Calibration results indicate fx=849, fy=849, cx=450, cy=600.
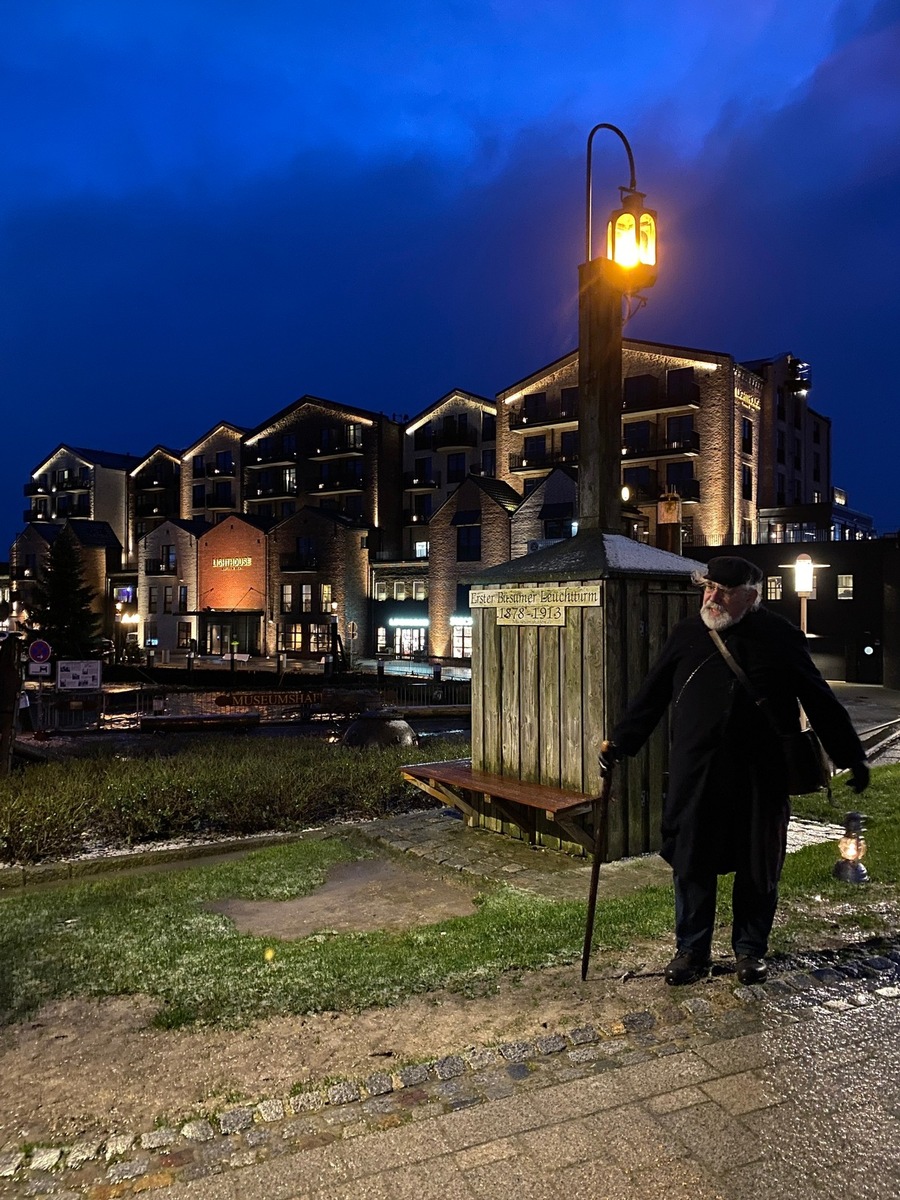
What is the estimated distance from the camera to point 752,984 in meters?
4.58

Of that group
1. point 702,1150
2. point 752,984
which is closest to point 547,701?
point 752,984

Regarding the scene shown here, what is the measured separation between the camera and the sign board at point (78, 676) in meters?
22.5

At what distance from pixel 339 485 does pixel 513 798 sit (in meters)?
51.8

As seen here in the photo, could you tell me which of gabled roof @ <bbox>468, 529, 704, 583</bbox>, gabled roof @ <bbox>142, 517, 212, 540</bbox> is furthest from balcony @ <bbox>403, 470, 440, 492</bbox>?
gabled roof @ <bbox>468, 529, 704, 583</bbox>

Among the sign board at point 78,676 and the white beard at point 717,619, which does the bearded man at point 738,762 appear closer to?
the white beard at point 717,619

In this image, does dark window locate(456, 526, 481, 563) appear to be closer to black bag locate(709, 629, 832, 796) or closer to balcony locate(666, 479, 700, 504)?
balcony locate(666, 479, 700, 504)

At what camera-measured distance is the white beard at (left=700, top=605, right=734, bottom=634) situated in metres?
4.63

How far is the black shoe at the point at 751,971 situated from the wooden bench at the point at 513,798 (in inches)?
87.1

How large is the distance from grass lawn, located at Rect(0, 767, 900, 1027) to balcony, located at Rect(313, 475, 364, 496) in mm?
50902

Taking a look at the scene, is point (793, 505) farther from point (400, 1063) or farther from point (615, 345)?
point (400, 1063)

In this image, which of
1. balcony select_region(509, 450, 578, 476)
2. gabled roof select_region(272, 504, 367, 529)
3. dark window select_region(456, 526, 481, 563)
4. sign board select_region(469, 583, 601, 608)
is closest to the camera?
sign board select_region(469, 583, 601, 608)

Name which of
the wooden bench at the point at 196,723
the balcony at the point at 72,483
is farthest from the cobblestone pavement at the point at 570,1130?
the balcony at the point at 72,483

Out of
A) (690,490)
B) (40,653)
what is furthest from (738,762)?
(690,490)

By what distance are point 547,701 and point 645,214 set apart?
16.9 ft
